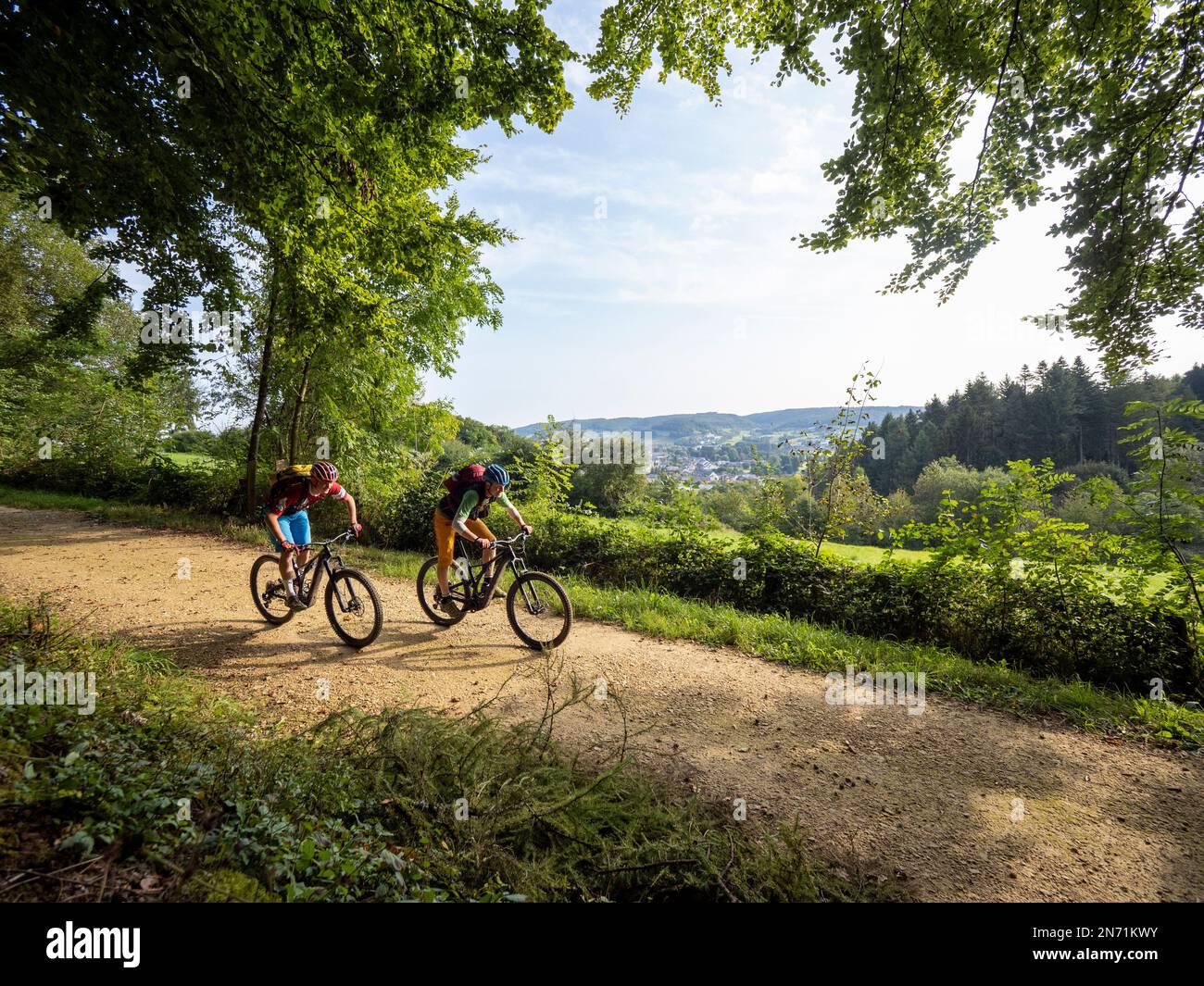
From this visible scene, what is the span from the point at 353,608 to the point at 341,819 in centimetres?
408

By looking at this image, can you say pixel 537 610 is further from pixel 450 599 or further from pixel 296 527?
pixel 296 527

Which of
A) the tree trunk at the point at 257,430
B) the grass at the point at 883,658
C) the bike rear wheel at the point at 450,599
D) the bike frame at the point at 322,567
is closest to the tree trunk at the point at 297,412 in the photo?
the tree trunk at the point at 257,430

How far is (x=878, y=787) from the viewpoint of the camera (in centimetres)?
378

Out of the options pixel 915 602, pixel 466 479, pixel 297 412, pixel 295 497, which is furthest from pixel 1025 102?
pixel 297 412

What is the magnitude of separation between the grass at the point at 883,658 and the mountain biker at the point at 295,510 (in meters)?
3.26

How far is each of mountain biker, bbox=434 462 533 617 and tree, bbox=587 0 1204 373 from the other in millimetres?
5895

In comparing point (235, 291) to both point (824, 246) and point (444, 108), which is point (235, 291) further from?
point (824, 246)

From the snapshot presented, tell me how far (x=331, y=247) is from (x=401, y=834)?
769 cm

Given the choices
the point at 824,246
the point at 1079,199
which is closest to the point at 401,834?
the point at 824,246

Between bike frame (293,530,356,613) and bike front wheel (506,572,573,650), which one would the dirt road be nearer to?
bike front wheel (506,572,573,650)

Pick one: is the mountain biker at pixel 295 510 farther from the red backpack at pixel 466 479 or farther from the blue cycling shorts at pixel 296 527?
the red backpack at pixel 466 479

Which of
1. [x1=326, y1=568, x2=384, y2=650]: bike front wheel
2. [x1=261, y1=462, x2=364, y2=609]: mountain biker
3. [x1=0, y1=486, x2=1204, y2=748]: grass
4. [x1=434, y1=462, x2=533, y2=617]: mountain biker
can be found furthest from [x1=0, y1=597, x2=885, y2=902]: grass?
[x1=0, y1=486, x2=1204, y2=748]: grass

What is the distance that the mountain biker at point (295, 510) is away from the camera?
6.06 meters
